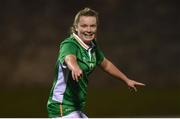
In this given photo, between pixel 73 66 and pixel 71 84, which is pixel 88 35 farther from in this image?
pixel 73 66

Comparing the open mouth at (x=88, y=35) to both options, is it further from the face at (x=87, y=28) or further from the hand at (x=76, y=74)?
the hand at (x=76, y=74)

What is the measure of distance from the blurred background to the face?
17.0 ft

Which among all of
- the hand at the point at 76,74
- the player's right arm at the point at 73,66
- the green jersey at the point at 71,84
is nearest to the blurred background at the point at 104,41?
the green jersey at the point at 71,84

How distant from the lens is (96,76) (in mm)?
9523

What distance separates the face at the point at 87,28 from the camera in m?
4.01

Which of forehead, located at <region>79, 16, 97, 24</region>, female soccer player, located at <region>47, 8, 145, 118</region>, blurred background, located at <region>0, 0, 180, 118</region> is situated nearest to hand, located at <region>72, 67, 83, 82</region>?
female soccer player, located at <region>47, 8, 145, 118</region>

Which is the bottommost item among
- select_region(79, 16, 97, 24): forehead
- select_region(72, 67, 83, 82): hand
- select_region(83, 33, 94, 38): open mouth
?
select_region(72, 67, 83, 82): hand

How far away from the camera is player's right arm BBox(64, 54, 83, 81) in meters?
3.45

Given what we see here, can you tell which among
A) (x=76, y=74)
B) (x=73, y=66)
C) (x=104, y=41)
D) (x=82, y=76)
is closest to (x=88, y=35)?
(x=82, y=76)

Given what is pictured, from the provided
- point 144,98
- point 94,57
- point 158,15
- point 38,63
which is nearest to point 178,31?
point 158,15

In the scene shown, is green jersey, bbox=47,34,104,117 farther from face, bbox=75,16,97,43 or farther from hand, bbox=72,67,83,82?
hand, bbox=72,67,83,82

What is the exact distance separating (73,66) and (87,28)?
0.49 m

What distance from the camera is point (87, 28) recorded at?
4008 mm

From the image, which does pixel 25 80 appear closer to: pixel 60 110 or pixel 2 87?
pixel 2 87
